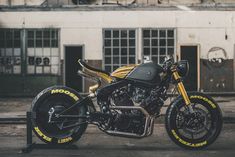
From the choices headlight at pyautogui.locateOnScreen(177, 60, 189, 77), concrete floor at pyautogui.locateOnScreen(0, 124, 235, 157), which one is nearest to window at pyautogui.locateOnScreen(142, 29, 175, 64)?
concrete floor at pyautogui.locateOnScreen(0, 124, 235, 157)

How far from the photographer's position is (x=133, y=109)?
24.9ft

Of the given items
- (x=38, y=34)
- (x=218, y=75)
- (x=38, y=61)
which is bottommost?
(x=218, y=75)

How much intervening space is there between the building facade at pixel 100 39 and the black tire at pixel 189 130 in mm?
14080

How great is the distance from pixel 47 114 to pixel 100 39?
14.1 m

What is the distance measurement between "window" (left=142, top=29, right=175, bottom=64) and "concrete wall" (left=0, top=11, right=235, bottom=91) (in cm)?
22

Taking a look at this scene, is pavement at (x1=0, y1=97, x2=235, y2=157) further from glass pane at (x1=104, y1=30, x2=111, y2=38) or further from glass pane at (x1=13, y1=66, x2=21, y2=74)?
glass pane at (x1=104, y1=30, x2=111, y2=38)

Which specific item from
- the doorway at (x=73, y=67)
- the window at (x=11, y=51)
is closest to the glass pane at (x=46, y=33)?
the doorway at (x=73, y=67)

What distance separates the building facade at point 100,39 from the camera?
2167 cm

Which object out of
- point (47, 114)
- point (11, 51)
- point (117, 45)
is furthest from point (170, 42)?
point (47, 114)

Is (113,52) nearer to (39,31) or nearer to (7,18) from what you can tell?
(39,31)

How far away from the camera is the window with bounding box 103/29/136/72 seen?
21.8 meters

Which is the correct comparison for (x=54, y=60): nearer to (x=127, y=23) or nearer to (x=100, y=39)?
(x=100, y=39)

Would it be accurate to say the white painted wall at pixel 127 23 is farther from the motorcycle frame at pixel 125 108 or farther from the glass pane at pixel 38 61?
the motorcycle frame at pixel 125 108

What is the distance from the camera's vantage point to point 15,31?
21.7m
